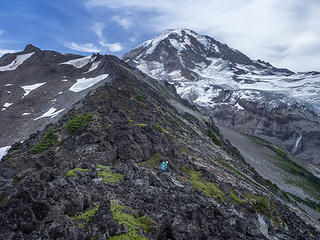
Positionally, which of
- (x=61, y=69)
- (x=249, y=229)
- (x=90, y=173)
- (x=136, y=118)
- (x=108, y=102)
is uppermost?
(x=61, y=69)

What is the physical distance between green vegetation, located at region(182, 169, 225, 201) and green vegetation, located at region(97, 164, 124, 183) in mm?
7167

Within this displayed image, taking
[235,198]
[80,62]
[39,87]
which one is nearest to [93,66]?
[80,62]

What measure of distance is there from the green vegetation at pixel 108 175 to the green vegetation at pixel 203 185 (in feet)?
23.5

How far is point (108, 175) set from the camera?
1595 centimetres

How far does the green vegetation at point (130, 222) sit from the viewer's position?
32.0 feet

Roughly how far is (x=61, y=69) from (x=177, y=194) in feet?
277

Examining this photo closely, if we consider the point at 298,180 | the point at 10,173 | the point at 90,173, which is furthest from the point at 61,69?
the point at 298,180

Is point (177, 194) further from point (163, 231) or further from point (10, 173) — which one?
point (10, 173)

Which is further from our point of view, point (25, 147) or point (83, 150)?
point (25, 147)

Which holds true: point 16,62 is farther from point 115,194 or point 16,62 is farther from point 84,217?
point 84,217

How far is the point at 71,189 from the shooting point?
37.2 ft

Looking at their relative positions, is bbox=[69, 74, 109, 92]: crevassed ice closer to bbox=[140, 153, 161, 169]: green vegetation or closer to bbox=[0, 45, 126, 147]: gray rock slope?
bbox=[0, 45, 126, 147]: gray rock slope

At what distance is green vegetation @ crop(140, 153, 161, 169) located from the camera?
2175 cm

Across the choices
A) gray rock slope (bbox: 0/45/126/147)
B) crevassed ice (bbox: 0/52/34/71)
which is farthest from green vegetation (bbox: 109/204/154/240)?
crevassed ice (bbox: 0/52/34/71)
